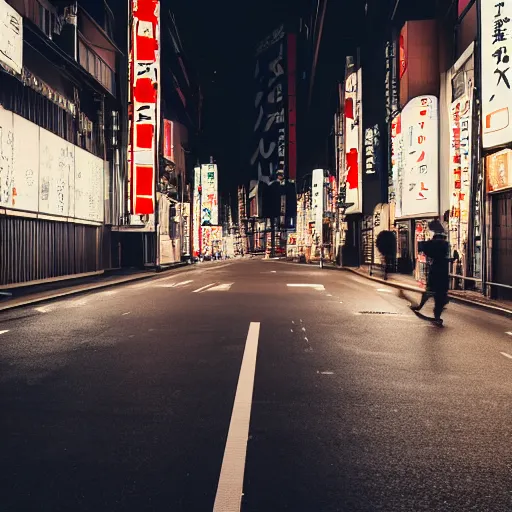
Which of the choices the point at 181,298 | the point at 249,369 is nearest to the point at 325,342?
the point at 249,369

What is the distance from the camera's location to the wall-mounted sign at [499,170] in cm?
1477

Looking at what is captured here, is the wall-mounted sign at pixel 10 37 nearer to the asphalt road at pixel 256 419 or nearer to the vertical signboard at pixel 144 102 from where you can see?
the vertical signboard at pixel 144 102

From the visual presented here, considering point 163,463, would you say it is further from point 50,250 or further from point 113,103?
point 113,103

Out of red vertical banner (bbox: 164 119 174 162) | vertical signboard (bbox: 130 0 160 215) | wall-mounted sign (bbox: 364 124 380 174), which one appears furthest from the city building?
wall-mounted sign (bbox: 364 124 380 174)

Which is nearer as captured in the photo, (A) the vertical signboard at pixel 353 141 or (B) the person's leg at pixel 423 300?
(B) the person's leg at pixel 423 300

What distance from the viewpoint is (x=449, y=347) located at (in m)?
8.48

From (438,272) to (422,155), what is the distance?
14920mm

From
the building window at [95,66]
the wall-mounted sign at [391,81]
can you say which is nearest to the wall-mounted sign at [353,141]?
the wall-mounted sign at [391,81]

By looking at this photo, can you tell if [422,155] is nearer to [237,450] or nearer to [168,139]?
[237,450]

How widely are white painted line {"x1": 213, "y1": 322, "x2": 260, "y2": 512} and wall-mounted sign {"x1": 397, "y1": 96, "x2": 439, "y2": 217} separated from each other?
64.6 ft

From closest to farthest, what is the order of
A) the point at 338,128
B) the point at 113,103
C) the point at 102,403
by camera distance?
the point at 102,403 → the point at 113,103 → the point at 338,128

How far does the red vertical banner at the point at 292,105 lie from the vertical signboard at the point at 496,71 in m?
88.0

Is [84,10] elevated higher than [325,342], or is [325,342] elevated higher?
[84,10]

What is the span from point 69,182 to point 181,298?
11.0 m
